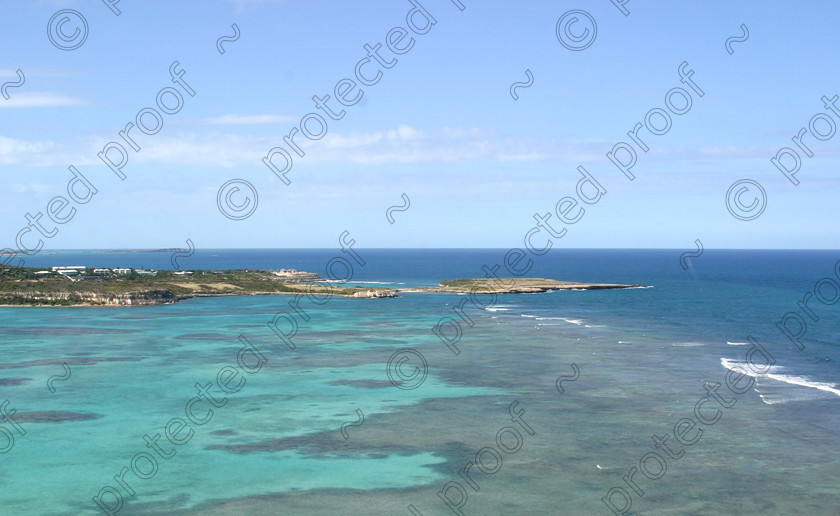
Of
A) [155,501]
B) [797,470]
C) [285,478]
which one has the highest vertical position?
[797,470]

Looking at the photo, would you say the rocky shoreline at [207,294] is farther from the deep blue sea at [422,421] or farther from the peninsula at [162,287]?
the deep blue sea at [422,421]

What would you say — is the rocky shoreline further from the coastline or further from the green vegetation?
the green vegetation

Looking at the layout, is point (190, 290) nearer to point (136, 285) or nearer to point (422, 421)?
point (136, 285)

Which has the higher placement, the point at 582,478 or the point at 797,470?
the point at 797,470

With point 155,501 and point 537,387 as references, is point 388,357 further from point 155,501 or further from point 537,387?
point 155,501

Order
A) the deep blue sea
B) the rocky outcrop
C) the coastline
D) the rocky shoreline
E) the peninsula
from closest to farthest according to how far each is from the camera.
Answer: the deep blue sea
the rocky outcrop
the rocky shoreline
the coastline
the peninsula

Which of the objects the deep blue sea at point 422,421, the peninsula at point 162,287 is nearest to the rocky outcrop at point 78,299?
the peninsula at point 162,287

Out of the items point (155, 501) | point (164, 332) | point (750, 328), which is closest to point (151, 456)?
point (155, 501)

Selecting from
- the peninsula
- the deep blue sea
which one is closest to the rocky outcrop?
the peninsula
